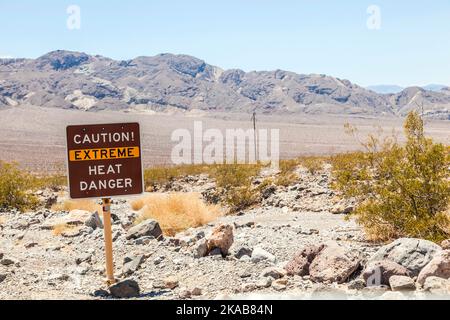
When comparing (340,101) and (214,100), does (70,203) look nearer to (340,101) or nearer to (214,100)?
(214,100)

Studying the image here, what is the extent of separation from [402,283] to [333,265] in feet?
3.03

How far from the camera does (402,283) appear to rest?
17.3 ft

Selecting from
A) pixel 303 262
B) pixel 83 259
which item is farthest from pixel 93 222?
pixel 303 262

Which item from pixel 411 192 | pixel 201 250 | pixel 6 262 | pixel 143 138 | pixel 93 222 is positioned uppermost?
pixel 411 192

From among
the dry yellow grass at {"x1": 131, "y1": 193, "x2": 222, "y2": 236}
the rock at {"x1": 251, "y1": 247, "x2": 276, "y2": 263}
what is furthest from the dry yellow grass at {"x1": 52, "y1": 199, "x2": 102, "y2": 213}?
the rock at {"x1": 251, "y1": 247, "x2": 276, "y2": 263}

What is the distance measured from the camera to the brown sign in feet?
20.7

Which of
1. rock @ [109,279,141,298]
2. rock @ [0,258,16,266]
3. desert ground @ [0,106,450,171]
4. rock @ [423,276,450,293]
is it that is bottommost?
desert ground @ [0,106,450,171]

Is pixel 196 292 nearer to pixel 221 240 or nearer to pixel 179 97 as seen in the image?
pixel 221 240

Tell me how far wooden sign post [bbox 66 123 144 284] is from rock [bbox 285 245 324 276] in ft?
6.71

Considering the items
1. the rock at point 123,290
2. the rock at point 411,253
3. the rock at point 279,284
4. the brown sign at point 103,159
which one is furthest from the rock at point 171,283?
the rock at point 411,253

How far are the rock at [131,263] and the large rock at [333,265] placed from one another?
2.59 meters

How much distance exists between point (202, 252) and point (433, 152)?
3873 millimetres

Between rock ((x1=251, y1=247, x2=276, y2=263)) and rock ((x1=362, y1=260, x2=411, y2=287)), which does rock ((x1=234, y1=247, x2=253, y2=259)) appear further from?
rock ((x1=362, y1=260, x2=411, y2=287))

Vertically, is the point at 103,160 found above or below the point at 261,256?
above
